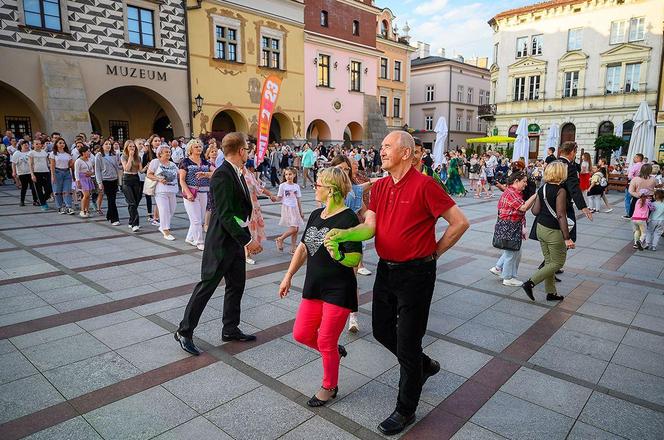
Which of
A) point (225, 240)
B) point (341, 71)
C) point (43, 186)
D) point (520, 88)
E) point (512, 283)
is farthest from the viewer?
point (520, 88)

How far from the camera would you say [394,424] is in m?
2.93

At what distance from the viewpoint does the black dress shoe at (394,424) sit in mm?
2921

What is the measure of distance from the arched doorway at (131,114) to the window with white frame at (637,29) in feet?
113

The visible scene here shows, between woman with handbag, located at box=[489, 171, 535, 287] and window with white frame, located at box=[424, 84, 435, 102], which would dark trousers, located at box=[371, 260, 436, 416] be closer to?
woman with handbag, located at box=[489, 171, 535, 287]

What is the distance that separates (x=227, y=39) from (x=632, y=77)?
30945 millimetres

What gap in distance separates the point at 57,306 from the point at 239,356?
2631 mm

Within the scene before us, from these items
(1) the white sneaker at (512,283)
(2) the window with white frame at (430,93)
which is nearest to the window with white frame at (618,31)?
(2) the window with white frame at (430,93)

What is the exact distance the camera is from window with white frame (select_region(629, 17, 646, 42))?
33281 millimetres

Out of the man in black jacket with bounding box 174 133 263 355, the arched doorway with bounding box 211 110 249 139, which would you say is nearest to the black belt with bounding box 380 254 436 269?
the man in black jacket with bounding box 174 133 263 355

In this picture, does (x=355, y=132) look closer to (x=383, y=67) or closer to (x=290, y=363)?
(x=383, y=67)

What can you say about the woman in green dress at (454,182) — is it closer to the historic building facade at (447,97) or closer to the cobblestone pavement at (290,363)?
the cobblestone pavement at (290,363)

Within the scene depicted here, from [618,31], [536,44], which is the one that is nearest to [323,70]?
[536,44]

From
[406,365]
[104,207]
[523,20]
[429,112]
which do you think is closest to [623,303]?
[406,365]

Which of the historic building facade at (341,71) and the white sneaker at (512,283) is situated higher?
the historic building facade at (341,71)
